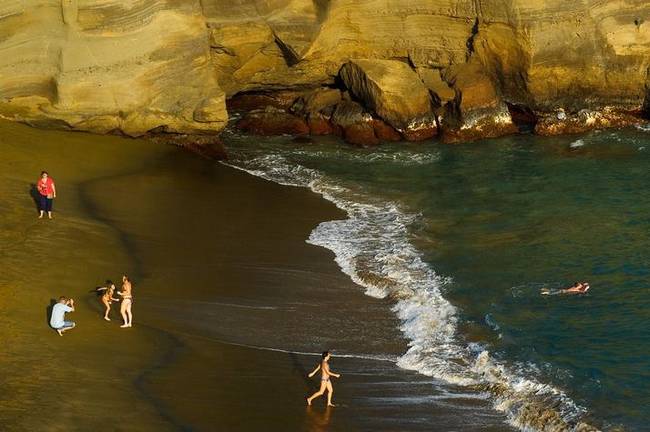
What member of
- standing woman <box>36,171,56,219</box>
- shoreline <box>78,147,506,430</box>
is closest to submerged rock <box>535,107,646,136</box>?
shoreline <box>78,147,506,430</box>

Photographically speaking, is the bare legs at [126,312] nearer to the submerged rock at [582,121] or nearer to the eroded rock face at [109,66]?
the eroded rock face at [109,66]

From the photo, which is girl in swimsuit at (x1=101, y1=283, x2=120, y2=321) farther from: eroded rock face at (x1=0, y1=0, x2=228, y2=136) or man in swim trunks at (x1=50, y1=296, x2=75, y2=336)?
eroded rock face at (x1=0, y1=0, x2=228, y2=136)

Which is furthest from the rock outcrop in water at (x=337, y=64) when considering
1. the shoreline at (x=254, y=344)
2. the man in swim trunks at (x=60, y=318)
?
the man in swim trunks at (x=60, y=318)

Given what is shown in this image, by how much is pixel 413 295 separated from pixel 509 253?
123 inches

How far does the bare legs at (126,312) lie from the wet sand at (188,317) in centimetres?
19

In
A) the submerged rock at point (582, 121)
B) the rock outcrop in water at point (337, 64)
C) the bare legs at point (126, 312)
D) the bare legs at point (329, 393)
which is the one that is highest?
the rock outcrop in water at point (337, 64)

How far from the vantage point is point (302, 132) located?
3431 cm

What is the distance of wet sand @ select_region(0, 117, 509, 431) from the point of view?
48.5ft

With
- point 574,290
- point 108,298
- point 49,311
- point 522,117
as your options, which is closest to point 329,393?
point 108,298

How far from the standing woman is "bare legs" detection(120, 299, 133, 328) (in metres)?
5.76

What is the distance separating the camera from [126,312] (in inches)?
697

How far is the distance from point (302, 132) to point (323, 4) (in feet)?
15.2

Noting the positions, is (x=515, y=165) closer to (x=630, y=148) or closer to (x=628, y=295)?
(x=630, y=148)

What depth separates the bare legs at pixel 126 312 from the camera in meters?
17.6
